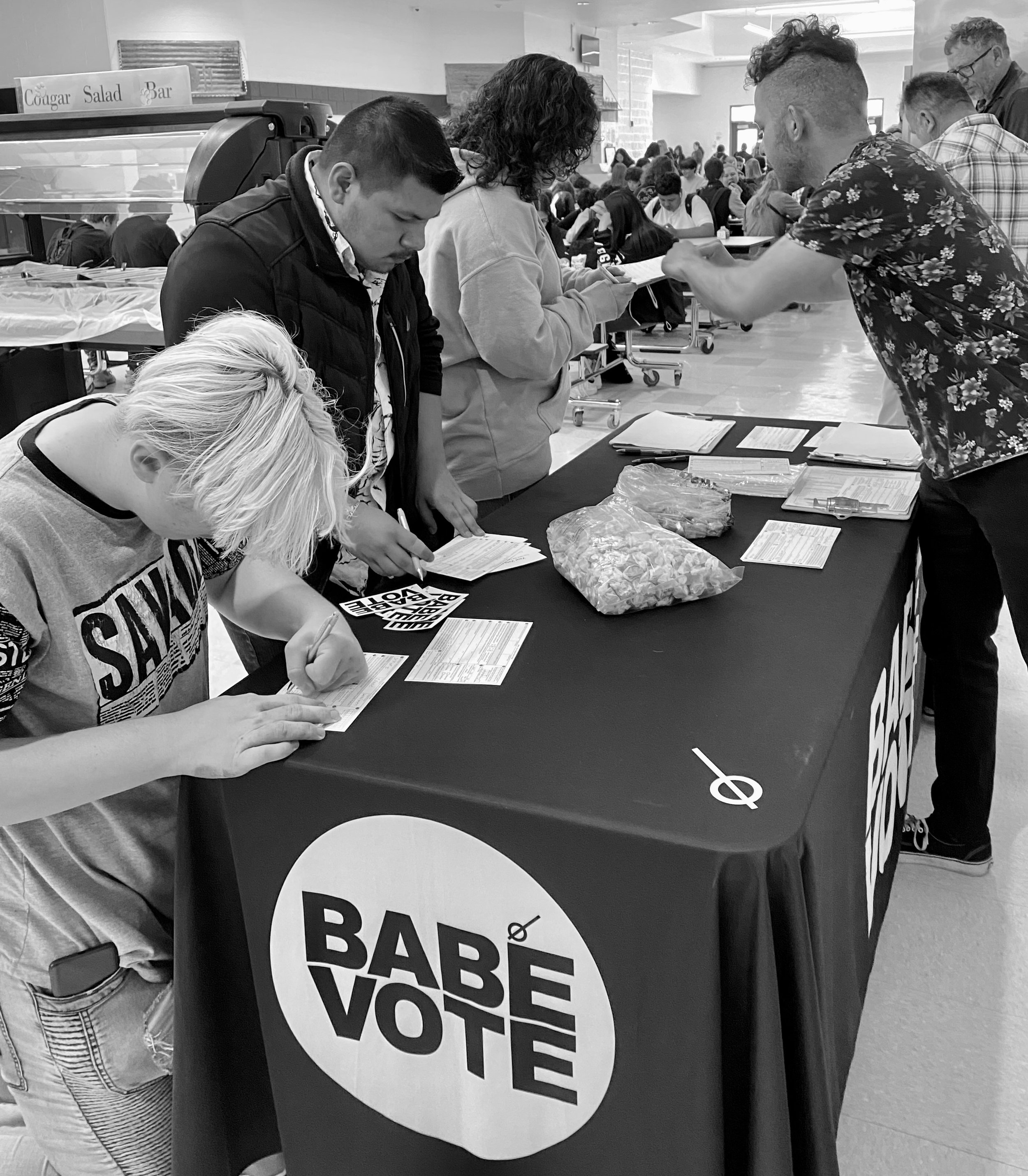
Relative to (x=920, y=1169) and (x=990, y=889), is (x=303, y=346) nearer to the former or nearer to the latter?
(x=920, y=1169)

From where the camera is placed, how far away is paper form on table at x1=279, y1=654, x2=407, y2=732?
3.83ft

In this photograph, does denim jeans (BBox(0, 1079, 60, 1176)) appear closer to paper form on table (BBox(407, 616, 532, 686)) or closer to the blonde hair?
paper form on table (BBox(407, 616, 532, 686))

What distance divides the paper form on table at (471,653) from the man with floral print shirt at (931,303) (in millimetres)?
730

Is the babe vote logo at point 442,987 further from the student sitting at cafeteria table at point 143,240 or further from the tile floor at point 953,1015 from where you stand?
the student sitting at cafeteria table at point 143,240

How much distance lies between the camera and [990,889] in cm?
204

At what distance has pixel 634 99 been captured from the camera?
2053cm

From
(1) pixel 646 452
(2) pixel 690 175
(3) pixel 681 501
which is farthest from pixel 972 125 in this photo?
(2) pixel 690 175

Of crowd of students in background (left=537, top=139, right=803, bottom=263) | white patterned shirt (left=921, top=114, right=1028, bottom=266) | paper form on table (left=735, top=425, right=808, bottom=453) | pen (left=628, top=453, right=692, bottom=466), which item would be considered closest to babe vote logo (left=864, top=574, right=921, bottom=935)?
paper form on table (left=735, top=425, right=808, bottom=453)

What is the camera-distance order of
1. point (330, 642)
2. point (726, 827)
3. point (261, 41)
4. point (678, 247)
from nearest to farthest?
point (726, 827) → point (330, 642) → point (678, 247) → point (261, 41)

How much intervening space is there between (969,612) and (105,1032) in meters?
1.55

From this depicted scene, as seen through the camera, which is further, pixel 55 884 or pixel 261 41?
pixel 261 41

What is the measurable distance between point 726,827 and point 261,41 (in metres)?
13.2

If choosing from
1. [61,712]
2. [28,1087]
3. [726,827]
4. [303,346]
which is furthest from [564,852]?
[303,346]

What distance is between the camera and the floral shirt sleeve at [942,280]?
5.01 feet
